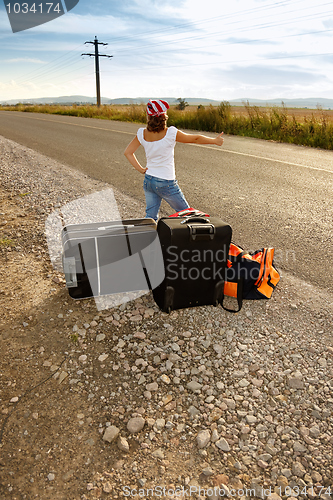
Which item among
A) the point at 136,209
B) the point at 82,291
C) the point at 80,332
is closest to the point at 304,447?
the point at 80,332

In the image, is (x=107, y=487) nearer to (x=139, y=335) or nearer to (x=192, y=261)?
(x=139, y=335)

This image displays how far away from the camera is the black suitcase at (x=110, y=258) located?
3.00 meters

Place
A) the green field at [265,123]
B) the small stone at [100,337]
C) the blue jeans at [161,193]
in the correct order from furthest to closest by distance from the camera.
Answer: the green field at [265,123] → the blue jeans at [161,193] → the small stone at [100,337]

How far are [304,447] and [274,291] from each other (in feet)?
5.09

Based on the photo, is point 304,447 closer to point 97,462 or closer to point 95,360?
A: point 97,462

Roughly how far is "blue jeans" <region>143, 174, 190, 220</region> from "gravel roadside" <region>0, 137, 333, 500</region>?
3.70 feet

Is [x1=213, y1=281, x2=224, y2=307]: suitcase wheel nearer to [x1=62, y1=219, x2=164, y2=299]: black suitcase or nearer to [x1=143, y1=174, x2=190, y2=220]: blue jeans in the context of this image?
[x1=62, y1=219, x2=164, y2=299]: black suitcase

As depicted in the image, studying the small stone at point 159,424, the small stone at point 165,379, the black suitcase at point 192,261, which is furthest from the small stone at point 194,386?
the black suitcase at point 192,261

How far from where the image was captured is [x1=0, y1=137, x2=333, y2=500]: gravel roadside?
1701 mm

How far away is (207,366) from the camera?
236cm

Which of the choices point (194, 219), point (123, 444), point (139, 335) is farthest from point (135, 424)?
point (194, 219)

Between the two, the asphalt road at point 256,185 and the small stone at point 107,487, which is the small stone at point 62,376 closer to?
the small stone at point 107,487

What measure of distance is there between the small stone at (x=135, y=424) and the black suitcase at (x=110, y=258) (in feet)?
3.95

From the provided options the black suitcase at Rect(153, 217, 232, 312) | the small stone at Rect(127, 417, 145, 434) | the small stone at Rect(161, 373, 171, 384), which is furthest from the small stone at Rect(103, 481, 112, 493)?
the black suitcase at Rect(153, 217, 232, 312)
